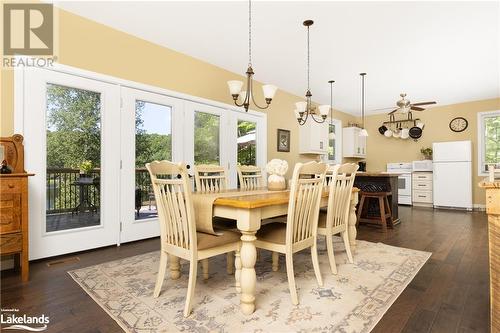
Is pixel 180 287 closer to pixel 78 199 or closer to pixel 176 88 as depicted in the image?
pixel 78 199

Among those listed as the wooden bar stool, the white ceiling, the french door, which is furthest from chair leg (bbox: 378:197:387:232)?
the french door

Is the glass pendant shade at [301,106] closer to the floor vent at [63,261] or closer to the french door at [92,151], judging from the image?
the french door at [92,151]

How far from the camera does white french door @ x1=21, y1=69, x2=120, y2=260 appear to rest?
2713 millimetres

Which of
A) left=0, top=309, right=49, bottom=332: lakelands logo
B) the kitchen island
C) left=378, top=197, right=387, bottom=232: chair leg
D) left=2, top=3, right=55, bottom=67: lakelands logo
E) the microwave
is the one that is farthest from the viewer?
the microwave

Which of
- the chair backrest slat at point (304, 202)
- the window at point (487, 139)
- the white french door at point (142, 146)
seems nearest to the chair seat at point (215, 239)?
the chair backrest slat at point (304, 202)

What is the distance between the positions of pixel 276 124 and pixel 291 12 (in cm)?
279

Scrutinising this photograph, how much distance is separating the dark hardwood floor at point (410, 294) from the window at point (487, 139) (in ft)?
12.9

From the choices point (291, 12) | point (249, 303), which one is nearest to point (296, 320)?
point (249, 303)

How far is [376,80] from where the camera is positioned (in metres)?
5.08

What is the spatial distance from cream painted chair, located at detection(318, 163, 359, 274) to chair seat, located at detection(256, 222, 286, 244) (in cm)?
45

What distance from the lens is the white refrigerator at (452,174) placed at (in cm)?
616

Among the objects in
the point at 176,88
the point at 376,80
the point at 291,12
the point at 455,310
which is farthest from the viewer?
the point at 376,80

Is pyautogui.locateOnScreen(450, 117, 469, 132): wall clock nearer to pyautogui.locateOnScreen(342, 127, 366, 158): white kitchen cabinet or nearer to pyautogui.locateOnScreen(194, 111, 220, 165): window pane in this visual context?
pyautogui.locateOnScreen(342, 127, 366, 158): white kitchen cabinet

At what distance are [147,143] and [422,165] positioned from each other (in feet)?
21.4
